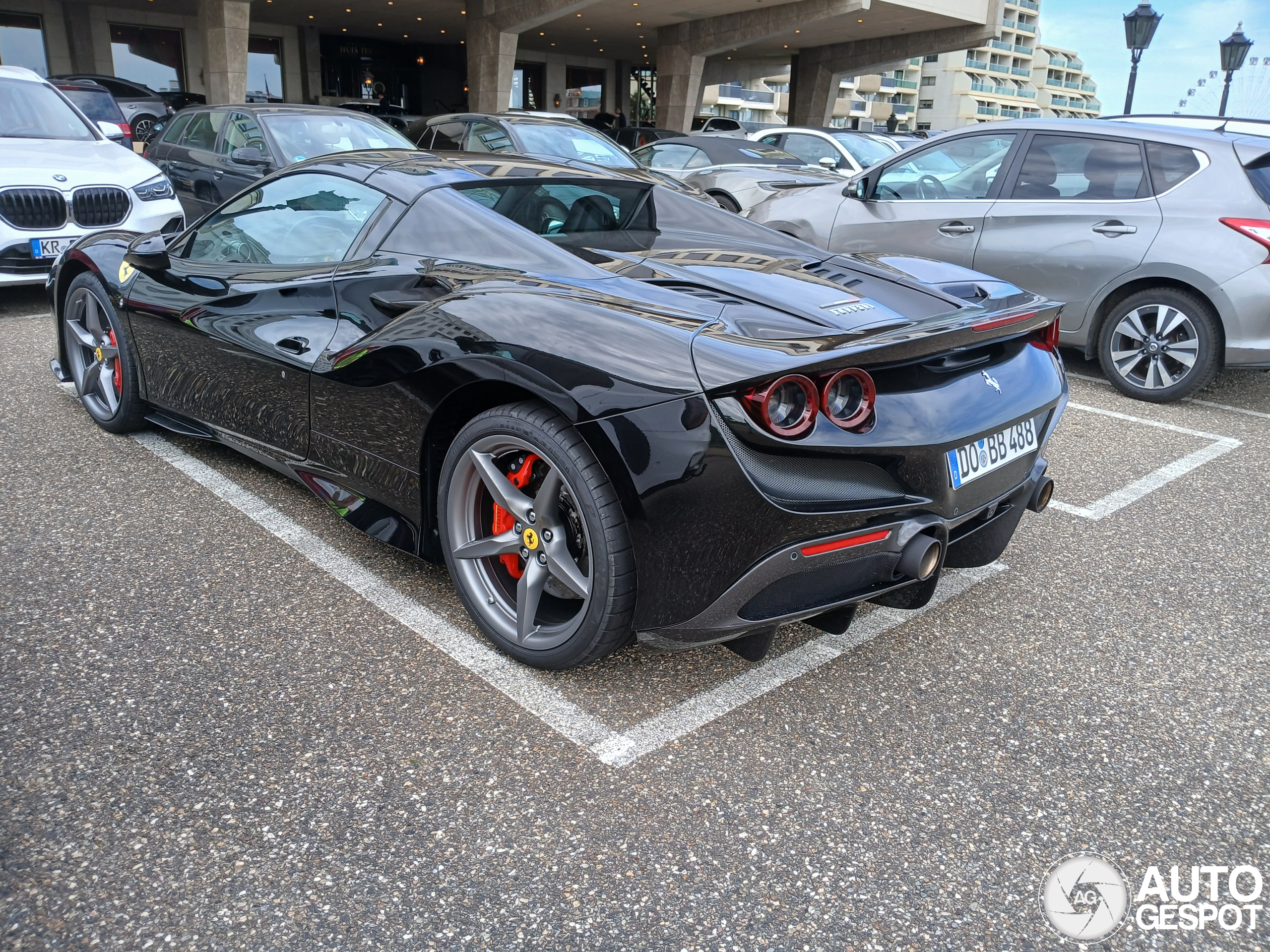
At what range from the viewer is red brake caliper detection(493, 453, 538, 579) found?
2.66m

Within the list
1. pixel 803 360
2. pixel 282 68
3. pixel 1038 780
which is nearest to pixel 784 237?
pixel 803 360

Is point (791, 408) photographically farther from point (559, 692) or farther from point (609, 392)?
point (559, 692)

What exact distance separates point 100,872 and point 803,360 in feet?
5.79

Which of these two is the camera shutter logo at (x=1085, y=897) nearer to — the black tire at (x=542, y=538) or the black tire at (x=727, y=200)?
the black tire at (x=542, y=538)

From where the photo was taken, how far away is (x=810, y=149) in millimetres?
12531

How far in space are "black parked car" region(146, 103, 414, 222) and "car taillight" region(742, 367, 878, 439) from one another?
7.07m

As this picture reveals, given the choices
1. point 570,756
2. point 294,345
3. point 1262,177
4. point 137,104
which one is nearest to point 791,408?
point 570,756

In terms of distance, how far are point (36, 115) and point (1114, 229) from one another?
26.6 feet

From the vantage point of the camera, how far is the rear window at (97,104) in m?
13.4

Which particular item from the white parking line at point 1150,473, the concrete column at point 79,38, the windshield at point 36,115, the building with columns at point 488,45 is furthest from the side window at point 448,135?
the concrete column at point 79,38

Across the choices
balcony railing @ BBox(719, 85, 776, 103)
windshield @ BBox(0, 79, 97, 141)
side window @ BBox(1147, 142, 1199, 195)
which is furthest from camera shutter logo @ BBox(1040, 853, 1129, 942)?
balcony railing @ BBox(719, 85, 776, 103)

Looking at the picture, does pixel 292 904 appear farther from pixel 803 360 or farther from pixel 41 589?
pixel 41 589

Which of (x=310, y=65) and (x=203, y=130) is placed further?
(x=310, y=65)

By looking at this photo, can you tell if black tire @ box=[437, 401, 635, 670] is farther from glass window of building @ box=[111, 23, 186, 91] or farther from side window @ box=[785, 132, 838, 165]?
glass window of building @ box=[111, 23, 186, 91]
